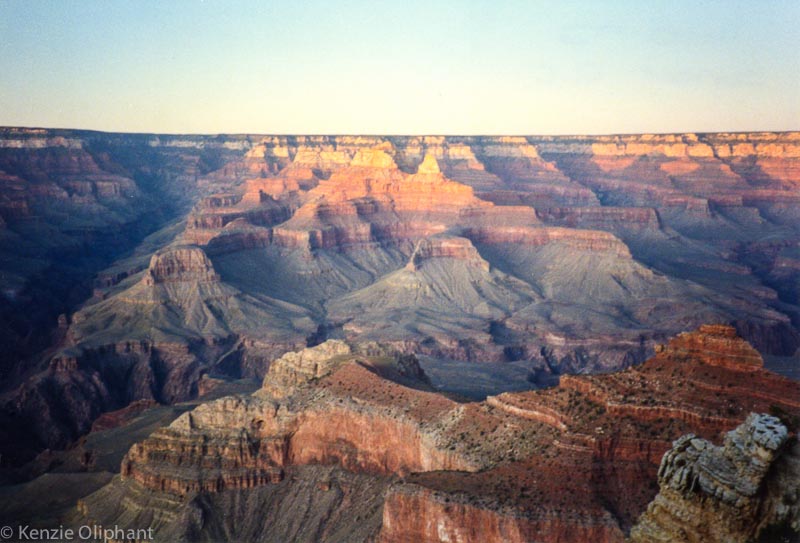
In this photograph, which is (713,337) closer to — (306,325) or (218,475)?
(218,475)

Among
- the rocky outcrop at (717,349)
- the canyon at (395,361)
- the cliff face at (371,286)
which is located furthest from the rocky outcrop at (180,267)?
the rocky outcrop at (717,349)

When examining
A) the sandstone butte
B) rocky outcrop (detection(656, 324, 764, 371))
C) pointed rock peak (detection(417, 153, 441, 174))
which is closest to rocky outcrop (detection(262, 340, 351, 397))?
the sandstone butte

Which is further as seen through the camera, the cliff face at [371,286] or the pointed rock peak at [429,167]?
the pointed rock peak at [429,167]

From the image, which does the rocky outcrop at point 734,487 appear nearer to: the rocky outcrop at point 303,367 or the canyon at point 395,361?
the canyon at point 395,361

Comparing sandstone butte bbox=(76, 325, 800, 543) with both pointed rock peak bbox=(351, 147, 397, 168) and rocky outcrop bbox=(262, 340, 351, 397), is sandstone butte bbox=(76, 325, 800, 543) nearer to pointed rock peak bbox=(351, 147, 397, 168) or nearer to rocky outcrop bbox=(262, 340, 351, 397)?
rocky outcrop bbox=(262, 340, 351, 397)

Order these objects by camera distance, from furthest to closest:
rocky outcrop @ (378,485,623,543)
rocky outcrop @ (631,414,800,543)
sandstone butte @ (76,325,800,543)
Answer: rocky outcrop @ (378,485,623,543)
sandstone butte @ (76,325,800,543)
rocky outcrop @ (631,414,800,543)

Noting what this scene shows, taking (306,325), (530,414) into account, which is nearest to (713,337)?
(530,414)
